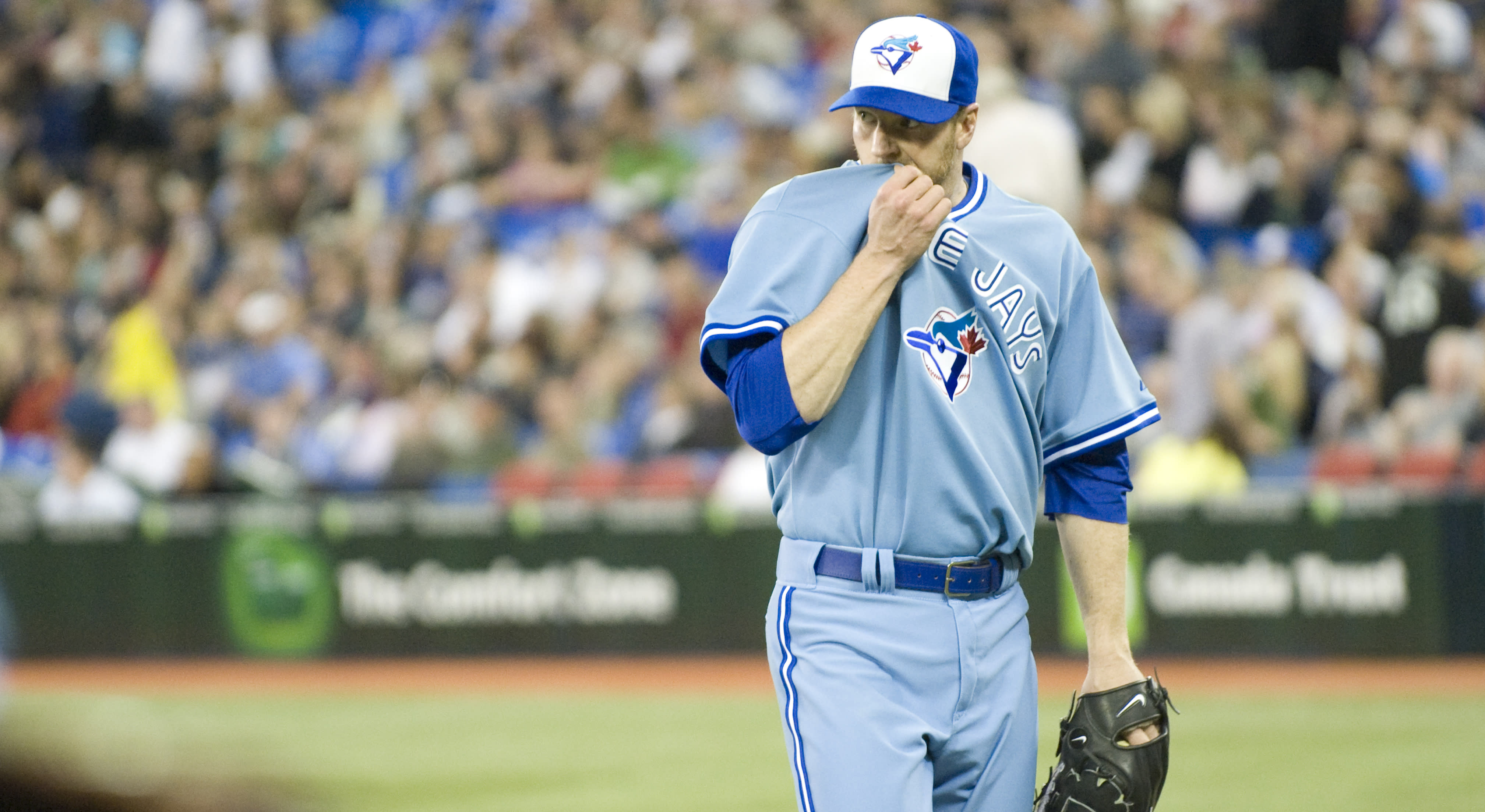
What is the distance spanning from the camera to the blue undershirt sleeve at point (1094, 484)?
3309 millimetres

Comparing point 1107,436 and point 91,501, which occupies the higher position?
point 1107,436

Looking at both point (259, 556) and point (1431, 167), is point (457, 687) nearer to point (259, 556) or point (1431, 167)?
point (259, 556)

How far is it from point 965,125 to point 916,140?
0.38 ft

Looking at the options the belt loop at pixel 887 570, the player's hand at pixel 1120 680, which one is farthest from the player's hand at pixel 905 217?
the player's hand at pixel 1120 680

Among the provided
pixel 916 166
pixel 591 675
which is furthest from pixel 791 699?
pixel 591 675

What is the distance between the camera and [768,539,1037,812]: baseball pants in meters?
3.06

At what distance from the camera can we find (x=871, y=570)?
10.3 ft

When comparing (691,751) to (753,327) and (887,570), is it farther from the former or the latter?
(753,327)

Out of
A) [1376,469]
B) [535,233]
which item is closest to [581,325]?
[535,233]

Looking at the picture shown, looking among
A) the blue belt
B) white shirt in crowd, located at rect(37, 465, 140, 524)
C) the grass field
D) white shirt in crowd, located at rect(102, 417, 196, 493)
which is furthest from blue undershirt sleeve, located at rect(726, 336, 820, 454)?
white shirt in crowd, located at rect(102, 417, 196, 493)

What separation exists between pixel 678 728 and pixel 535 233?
6456 millimetres

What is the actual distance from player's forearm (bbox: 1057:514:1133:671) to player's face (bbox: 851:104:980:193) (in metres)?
0.68

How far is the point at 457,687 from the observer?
11125 millimetres

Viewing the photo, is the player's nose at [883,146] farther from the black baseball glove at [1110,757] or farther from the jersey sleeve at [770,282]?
the black baseball glove at [1110,757]
